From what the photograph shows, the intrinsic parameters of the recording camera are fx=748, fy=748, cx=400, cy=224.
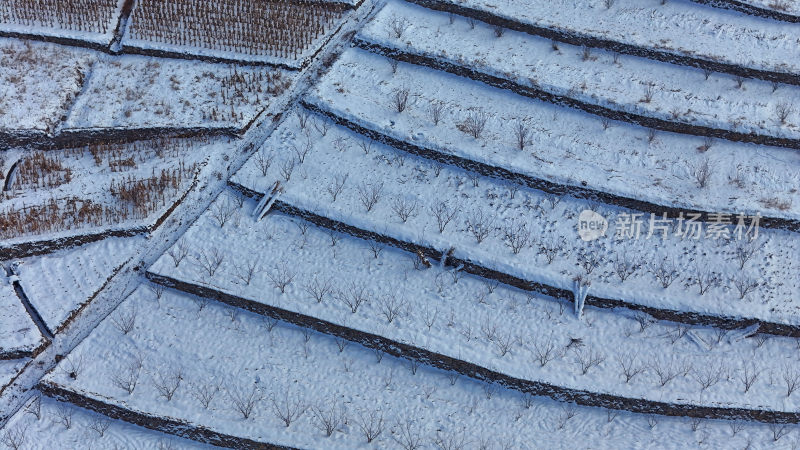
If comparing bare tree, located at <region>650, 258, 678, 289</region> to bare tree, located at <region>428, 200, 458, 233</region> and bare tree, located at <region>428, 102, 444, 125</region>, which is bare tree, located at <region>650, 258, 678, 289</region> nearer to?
bare tree, located at <region>428, 200, 458, 233</region>

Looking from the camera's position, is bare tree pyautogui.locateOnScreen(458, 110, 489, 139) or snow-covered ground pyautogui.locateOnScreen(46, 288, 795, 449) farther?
bare tree pyautogui.locateOnScreen(458, 110, 489, 139)

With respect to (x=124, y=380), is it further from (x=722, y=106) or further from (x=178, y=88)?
(x=722, y=106)

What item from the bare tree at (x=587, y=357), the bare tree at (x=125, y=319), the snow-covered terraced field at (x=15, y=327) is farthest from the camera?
the bare tree at (x=125, y=319)

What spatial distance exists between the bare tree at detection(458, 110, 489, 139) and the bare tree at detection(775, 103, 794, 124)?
24.4 feet

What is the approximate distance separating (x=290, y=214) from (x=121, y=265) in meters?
3.96

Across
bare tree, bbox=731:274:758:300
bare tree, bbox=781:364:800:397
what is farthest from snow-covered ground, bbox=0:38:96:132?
bare tree, bbox=781:364:800:397

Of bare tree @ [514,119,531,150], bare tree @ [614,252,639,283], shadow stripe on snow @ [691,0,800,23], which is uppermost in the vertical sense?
shadow stripe on snow @ [691,0,800,23]

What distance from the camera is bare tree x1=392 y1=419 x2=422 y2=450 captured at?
14473 mm

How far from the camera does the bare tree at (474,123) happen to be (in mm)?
18641

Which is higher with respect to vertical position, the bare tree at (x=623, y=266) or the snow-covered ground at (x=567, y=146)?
the snow-covered ground at (x=567, y=146)

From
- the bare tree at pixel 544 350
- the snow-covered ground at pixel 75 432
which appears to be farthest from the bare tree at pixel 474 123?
the snow-covered ground at pixel 75 432

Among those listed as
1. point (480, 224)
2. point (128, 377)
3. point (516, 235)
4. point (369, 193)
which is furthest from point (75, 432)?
point (516, 235)

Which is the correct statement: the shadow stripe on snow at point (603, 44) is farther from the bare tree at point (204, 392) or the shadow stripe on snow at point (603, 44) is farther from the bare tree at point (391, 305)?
the bare tree at point (204, 392)

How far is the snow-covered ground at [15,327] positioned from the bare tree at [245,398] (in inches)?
173
